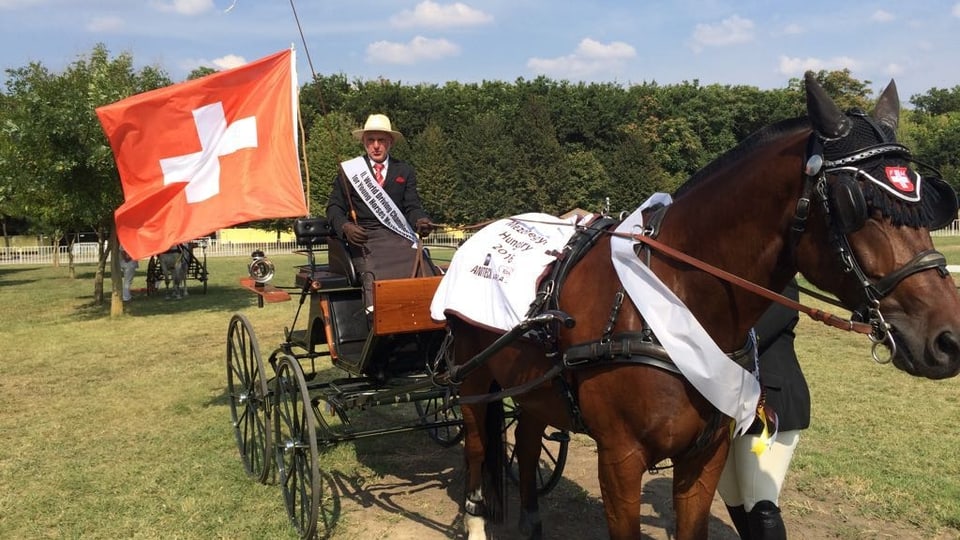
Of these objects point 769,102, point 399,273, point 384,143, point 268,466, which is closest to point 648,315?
point 399,273

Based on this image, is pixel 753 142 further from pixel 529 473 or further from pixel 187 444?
pixel 187 444

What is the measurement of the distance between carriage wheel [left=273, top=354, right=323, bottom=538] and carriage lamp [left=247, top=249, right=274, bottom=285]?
862mm

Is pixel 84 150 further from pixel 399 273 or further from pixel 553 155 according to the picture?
pixel 553 155

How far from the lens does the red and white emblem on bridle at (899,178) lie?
2.05m

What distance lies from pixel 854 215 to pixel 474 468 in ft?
9.63

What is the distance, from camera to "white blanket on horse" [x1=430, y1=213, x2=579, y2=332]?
3.37 metres

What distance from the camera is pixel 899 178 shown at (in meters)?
2.07

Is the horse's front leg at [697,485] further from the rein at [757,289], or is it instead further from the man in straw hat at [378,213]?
the man in straw hat at [378,213]

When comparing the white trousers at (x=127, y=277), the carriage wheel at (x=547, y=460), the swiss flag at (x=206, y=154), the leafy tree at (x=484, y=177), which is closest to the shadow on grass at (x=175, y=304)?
the white trousers at (x=127, y=277)

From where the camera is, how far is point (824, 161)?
7.09 ft

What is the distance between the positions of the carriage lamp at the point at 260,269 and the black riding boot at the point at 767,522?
3945 millimetres

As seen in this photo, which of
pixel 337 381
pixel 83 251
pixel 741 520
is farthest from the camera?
pixel 83 251

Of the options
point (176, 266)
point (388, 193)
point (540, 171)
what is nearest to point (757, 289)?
point (388, 193)

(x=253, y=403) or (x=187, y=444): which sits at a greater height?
(x=253, y=403)
